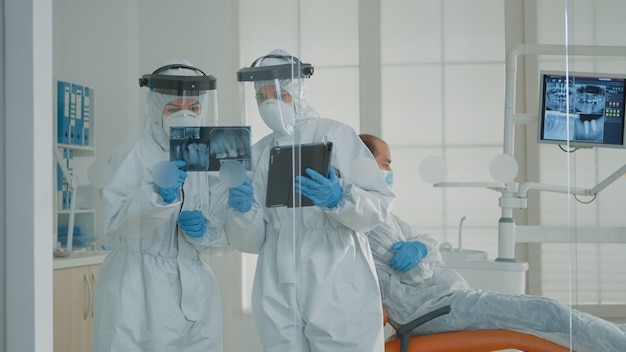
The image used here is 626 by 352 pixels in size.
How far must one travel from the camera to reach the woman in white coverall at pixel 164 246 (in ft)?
6.02

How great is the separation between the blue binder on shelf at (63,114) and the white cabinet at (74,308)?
0.36 m

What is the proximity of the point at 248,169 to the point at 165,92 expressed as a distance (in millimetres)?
315

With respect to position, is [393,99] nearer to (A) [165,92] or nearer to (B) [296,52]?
(B) [296,52]

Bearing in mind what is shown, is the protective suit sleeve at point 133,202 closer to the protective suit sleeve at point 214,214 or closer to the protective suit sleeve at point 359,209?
the protective suit sleeve at point 214,214

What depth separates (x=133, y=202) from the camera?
1904 mm

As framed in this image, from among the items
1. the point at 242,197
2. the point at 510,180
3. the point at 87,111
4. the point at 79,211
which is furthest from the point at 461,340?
the point at 87,111

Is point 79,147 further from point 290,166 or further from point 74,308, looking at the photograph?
point 290,166

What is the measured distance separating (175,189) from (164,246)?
0.16m

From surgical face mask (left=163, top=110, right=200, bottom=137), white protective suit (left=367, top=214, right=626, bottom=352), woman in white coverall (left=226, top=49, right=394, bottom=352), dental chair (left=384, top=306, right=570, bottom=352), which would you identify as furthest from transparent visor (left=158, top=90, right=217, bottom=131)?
dental chair (left=384, top=306, right=570, bottom=352)

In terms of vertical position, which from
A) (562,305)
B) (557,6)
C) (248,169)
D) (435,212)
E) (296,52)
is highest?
(557,6)

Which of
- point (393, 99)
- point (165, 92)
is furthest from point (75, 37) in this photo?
point (393, 99)

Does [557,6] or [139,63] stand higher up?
[557,6]

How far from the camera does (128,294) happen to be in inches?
73.0

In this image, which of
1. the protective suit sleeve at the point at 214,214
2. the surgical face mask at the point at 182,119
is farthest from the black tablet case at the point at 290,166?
the surgical face mask at the point at 182,119
